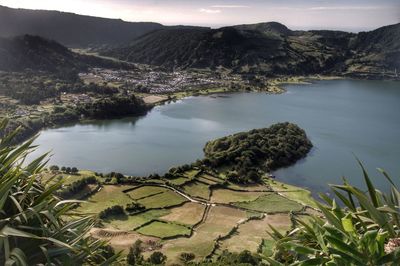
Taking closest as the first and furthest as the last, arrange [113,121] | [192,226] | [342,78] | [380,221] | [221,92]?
[380,221] → [192,226] → [113,121] → [221,92] → [342,78]

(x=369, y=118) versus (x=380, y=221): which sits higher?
(x=380, y=221)

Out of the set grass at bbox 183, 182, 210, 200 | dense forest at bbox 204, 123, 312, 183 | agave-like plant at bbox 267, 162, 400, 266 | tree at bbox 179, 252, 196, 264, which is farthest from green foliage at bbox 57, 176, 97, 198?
agave-like plant at bbox 267, 162, 400, 266

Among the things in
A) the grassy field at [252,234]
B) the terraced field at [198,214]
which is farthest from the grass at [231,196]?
the grassy field at [252,234]

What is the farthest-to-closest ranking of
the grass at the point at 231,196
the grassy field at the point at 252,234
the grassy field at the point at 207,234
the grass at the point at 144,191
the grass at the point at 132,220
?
the grass at the point at 231,196
the grass at the point at 144,191
the grass at the point at 132,220
the grassy field at the point at 252,234
the grassy field at the point at 207,234

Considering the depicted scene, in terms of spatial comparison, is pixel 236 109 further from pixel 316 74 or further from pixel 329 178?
pixel 316 74

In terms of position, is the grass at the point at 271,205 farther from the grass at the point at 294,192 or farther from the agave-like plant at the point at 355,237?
the agave-like plant at the point at 355,237

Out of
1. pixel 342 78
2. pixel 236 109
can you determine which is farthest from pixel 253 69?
pixel 236 109

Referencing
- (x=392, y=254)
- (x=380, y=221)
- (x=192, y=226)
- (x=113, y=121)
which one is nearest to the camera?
(x=392, y=254)

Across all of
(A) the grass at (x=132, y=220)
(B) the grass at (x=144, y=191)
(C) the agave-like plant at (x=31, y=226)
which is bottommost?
(B) the grass at (x=144, y=191)
